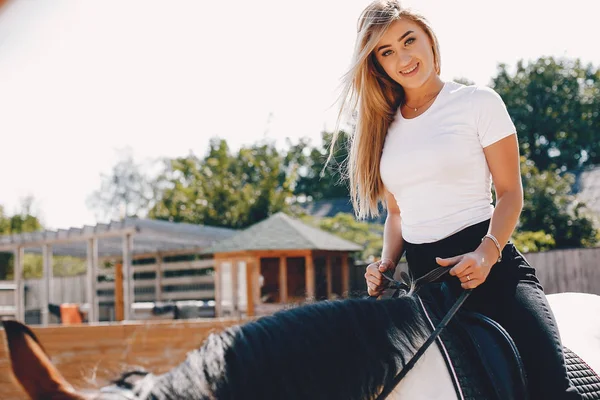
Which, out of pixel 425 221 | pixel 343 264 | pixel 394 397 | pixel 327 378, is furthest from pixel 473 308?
pixel 343 264

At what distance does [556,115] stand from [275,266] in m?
23.7

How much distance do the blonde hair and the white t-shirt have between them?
0.18m

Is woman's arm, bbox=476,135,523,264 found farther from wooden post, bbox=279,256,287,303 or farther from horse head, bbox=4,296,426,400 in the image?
wooden post, bbox=279,256,287,303

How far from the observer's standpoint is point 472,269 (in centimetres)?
150

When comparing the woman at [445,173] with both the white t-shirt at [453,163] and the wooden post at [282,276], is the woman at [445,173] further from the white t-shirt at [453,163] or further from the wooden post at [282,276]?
the wooden post at [282,276]

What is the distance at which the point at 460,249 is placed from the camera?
5.39 feet

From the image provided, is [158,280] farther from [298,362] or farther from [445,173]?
[298,362]

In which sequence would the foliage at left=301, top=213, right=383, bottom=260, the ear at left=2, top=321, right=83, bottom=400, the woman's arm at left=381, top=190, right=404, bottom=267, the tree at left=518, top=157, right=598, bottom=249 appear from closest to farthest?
the ear at left=2, top=321, right=83, bottom=400
the woman's arm at left=381, top=190, right=404, bottom=267
the tree at left=518, top=157, right=598, bottom=249
the foliage at left=301, top=213, right=383, bottom=260

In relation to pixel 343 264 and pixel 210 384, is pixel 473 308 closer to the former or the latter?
pixel 210 384

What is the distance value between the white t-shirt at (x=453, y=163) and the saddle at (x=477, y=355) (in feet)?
0.66

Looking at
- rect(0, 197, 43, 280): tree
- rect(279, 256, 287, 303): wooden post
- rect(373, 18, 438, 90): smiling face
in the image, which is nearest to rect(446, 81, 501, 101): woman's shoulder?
rect(373, 18, 438, 90): smiling face

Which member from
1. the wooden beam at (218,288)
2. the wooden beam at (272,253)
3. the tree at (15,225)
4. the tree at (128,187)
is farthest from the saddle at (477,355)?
the tree at (128,187)

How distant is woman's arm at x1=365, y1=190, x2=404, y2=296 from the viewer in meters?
1.78

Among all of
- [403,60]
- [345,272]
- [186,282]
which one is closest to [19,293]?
[186,282]
